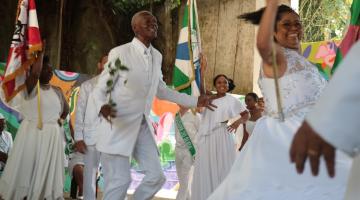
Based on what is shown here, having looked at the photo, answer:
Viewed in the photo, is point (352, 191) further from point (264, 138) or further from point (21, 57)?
point (21, 57)

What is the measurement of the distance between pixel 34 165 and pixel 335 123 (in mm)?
6015

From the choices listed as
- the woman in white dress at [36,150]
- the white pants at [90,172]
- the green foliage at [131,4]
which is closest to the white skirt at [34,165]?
the woman in white dress at [36,150]

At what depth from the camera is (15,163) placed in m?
6.75

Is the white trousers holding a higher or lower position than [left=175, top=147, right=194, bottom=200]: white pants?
higher

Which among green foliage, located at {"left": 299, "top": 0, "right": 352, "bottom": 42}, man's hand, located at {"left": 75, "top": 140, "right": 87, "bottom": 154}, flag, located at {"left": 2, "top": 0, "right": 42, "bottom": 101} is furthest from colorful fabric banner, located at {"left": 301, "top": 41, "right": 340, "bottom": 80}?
flag, located at {"left": 2, "top": 0, "right": 42, "bottom": 101}

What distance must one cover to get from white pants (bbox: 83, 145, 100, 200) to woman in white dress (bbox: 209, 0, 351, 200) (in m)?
4.19

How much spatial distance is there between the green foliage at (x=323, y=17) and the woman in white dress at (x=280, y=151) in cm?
1010

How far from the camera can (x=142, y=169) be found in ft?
17.6

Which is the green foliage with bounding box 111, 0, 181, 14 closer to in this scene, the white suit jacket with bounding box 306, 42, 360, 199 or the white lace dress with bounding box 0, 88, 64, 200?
the white lace dress with bounding box 0, 88, 64, 200

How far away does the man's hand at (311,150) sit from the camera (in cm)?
140

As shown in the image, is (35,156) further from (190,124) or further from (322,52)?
(322,52)

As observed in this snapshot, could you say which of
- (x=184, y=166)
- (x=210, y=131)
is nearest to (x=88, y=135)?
(x=210, y=131)

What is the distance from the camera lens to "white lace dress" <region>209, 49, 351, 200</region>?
3.11 m

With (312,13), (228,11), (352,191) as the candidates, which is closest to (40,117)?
(352,191)
